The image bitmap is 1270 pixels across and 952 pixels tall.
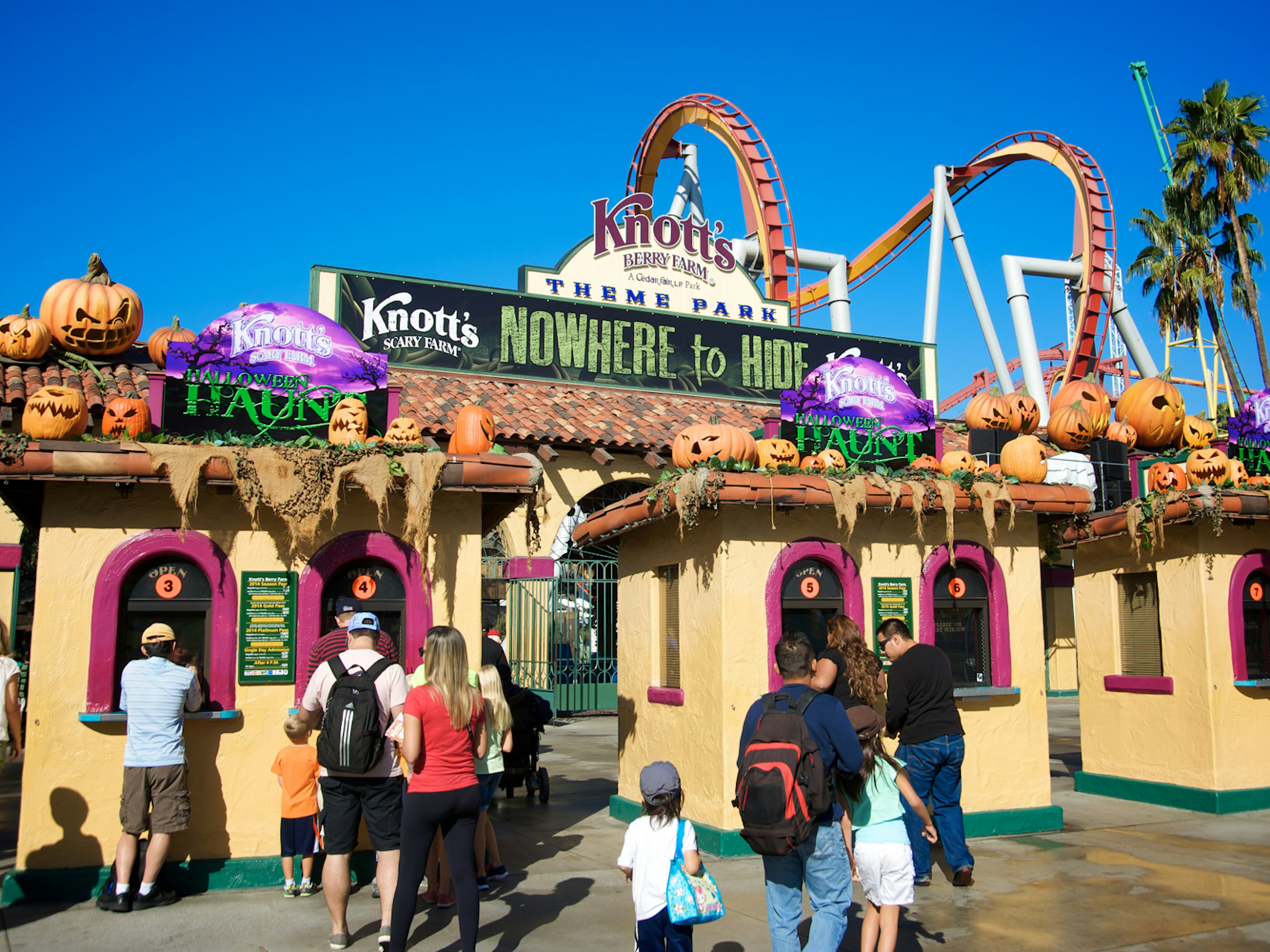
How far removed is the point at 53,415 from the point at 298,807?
10.4 ft

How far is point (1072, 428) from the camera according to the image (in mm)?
11672

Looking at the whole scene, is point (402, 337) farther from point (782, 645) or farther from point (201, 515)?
point (782, 645)

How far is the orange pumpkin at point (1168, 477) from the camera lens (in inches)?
421

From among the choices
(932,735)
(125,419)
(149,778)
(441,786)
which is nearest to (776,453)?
(932,735)

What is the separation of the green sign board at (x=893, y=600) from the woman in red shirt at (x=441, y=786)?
14.8 ft

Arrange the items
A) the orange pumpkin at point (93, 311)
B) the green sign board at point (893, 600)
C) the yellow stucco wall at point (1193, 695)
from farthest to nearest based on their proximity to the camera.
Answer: the orange pumpkin at point (93, 311), the yellow stucco wall at point (1193, 695), the green sign board at point (893, 600)

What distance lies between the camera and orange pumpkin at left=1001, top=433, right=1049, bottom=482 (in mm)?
9453

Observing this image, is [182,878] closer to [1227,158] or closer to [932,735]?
[932,735]

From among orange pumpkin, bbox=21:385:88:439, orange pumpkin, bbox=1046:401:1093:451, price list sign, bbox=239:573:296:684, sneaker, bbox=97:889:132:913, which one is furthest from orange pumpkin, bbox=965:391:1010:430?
sneaker, bbox=97:889:132:913

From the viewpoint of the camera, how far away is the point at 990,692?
8.88 meters

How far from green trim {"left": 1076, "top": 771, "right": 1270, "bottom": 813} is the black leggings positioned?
26.1ft

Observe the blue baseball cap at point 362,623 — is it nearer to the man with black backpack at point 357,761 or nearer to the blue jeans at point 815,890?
the man with black backpack at point 357,761

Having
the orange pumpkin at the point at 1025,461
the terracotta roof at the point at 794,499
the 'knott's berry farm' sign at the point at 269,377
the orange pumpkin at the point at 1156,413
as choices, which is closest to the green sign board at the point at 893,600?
the terracotta roof at the point at 794,499

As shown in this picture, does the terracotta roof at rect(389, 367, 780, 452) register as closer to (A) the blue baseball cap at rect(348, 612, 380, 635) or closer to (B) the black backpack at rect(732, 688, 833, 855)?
(A) the blue baseball cap at rect(348, 612, 380, 635)
